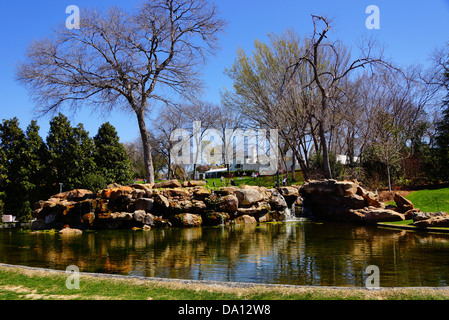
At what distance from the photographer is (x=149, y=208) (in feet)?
64.2

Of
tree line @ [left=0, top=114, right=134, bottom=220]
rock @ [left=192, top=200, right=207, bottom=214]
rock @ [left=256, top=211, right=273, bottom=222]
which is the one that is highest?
tree line @ [left=0, top=114, right=134, bottom=220]

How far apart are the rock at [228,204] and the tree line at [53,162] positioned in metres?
10.5

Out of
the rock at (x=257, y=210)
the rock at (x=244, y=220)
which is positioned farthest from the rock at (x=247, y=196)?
the rock at (x=244, y=220)

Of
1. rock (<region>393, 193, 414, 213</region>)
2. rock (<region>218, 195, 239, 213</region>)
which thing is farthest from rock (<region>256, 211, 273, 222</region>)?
rock (<region>393, 193, 414, 213</region>)

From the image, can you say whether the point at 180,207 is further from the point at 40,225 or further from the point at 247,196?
the point at 40,225

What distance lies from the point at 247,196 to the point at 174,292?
14.8 m

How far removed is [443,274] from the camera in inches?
281

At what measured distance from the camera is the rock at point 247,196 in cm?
2041

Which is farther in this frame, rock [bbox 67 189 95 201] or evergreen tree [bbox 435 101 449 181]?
evergreen tree [bbox 435 101 449 181]

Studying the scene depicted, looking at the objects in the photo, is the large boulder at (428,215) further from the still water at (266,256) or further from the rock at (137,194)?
the rock at (137,194)

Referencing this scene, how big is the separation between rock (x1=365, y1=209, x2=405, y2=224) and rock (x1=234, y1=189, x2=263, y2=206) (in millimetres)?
6025

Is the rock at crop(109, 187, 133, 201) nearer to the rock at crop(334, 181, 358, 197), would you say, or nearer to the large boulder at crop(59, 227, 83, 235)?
the large boulder at crop(59, 227, 83, 235)

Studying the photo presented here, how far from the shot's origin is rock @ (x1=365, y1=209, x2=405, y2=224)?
16969mm
